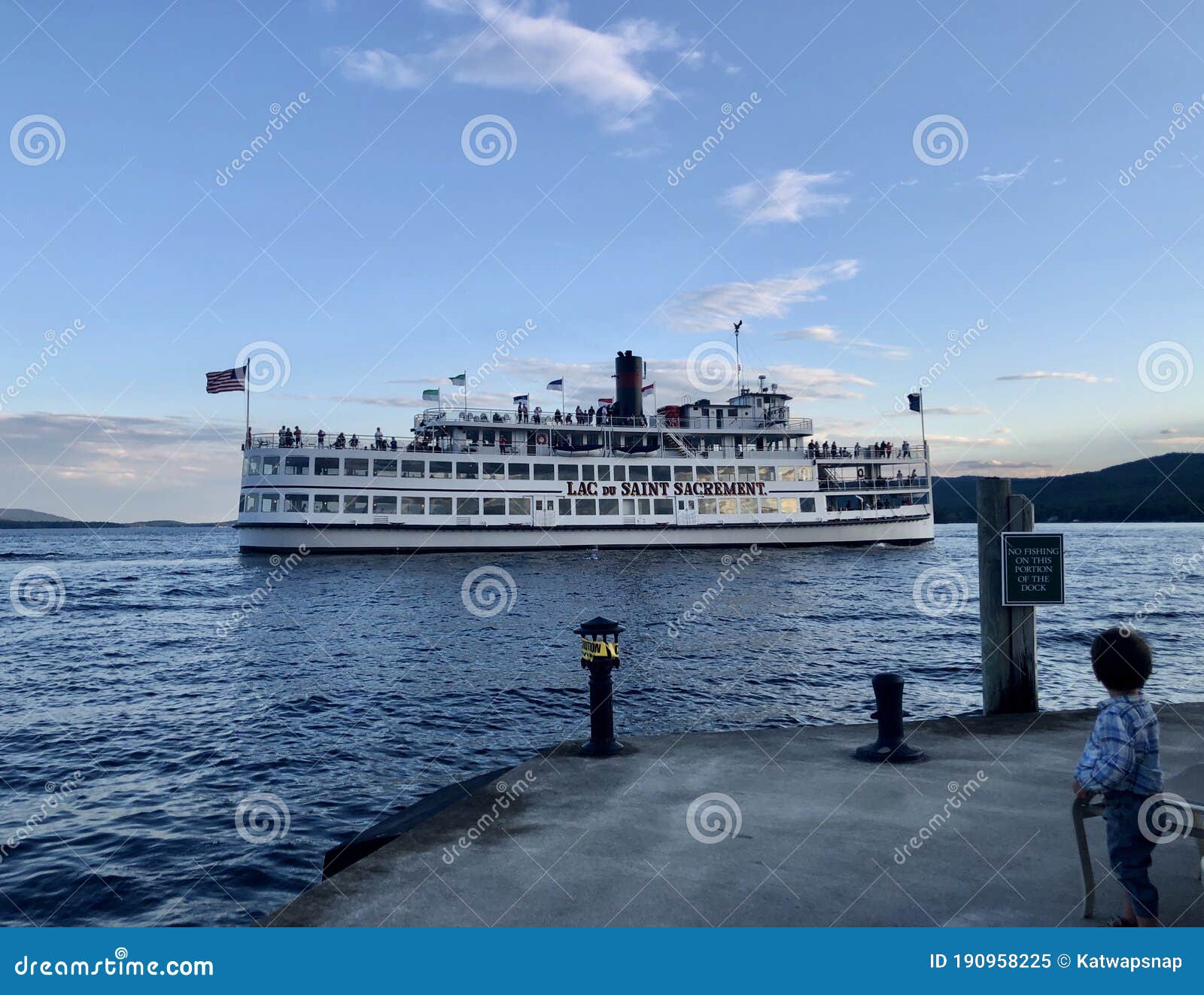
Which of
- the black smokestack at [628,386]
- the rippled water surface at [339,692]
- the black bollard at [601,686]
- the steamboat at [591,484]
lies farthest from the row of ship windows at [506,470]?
the black bollard at [601,686]

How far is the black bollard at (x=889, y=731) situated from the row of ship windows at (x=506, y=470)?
47.7 metres

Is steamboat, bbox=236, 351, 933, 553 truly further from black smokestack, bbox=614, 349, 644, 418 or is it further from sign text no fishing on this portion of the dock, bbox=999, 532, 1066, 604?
sign text no fishing on this portion of the dock, bbox=999, 532, 1066, 604

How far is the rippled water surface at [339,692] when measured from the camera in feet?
26.1

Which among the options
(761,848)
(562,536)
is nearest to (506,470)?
(562,536)

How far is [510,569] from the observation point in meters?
43.5

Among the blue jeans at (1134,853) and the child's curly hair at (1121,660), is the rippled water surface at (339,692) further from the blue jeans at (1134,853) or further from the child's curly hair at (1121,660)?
the child's curly hair at (1121,660)

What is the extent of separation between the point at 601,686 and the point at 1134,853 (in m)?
4.19

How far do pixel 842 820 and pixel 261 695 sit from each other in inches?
511

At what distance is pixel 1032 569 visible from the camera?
7520mm

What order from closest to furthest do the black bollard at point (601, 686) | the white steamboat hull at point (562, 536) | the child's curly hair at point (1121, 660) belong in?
1. the child's curly hair at point (1121, 660)
2. the black bollard at point (601, 686)
3. the white steamboat hull at point (562, 536)

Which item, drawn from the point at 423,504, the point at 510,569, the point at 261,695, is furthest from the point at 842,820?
the point at 423,504

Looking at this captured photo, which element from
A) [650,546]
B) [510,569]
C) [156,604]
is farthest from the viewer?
[650,546]

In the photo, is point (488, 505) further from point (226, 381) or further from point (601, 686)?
point (601, 686)

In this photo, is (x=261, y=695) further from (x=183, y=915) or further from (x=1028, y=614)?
(x=1028, y=614)
